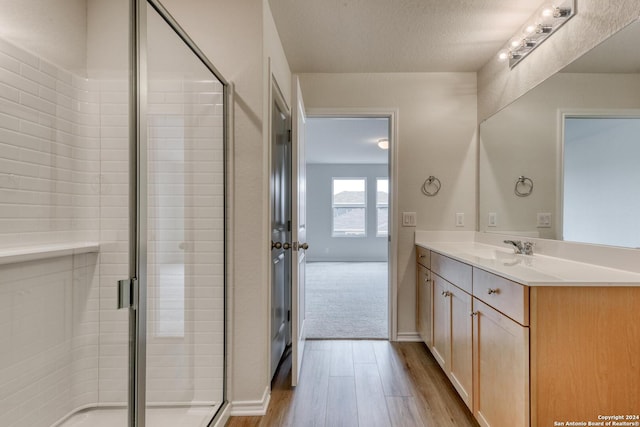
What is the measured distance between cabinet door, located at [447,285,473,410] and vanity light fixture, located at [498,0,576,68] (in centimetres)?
156

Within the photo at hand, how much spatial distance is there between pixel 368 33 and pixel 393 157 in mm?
987

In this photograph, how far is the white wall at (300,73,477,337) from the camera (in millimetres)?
2791

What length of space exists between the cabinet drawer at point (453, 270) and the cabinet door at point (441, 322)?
6cm

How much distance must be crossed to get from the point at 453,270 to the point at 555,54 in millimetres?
1357

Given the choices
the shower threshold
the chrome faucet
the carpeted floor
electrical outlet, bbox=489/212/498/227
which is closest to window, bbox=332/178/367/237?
the carpeted floor

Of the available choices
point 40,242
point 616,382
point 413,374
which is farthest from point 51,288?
point 616,382

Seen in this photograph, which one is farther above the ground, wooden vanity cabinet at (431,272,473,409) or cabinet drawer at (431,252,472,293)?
cabinet drawer at (431,252,472,293)

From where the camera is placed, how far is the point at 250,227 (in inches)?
69.6

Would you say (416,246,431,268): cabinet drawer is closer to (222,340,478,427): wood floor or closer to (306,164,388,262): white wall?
(222,340,478,427): wood floor

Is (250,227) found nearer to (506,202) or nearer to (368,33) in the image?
(368,33)

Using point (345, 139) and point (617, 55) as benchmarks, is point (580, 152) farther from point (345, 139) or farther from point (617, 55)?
point (345, 139)

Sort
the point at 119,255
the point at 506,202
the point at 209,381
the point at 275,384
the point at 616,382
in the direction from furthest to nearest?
→ 1. the point at 506,202
2. the point at 275,384
3. the point at 209,381
4. the point at 119,255
5. the point at 616,382

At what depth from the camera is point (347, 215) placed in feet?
26.1

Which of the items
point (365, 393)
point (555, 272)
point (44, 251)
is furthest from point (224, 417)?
point (555, 272)
